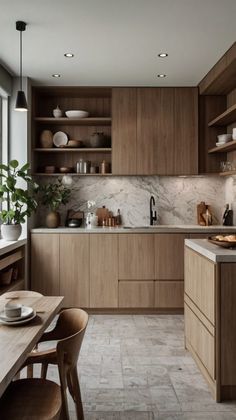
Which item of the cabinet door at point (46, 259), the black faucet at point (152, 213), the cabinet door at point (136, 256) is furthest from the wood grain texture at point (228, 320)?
the black faucet at point (152, 213)

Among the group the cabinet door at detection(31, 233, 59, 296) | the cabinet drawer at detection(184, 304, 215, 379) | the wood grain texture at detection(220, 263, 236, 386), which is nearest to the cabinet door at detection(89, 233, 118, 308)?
the cabinet door at detection(31, 233, 59, 296)

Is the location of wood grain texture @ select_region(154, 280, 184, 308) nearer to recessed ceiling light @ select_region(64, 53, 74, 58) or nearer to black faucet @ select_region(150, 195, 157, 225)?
black faucet @ select_region(150, 195, 157, 225)

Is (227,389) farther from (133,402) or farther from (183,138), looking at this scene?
(183,138)

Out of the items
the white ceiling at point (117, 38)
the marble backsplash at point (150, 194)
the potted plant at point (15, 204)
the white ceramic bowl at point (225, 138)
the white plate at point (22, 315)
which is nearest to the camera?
the white plate at point (22, 315)

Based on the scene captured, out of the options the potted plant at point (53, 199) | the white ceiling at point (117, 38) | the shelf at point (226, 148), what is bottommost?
the potted plant at point (53, 199)

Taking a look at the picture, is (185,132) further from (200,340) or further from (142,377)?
(142,377)

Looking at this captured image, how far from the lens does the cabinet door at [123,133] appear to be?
5062mm

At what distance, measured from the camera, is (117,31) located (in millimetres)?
3490

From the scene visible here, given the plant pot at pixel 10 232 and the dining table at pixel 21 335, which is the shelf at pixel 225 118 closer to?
the plant pot at pixel 10 232

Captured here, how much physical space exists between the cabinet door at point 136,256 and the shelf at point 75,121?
148 centimetres

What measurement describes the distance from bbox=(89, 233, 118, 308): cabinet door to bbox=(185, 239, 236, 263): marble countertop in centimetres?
159

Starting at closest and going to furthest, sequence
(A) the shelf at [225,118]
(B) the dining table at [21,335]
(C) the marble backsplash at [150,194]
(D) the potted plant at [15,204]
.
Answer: (B) the dining table at [21,335] < (D) the potted plant at [15,204] < (A) the shelf at [225,118] < (C) the marble backsplash at [150,194]

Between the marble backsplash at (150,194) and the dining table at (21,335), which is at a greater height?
the marble backsplash at (150,194)

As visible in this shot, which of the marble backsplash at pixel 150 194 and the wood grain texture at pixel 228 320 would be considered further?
the marble backsplash at pixel 150 194
